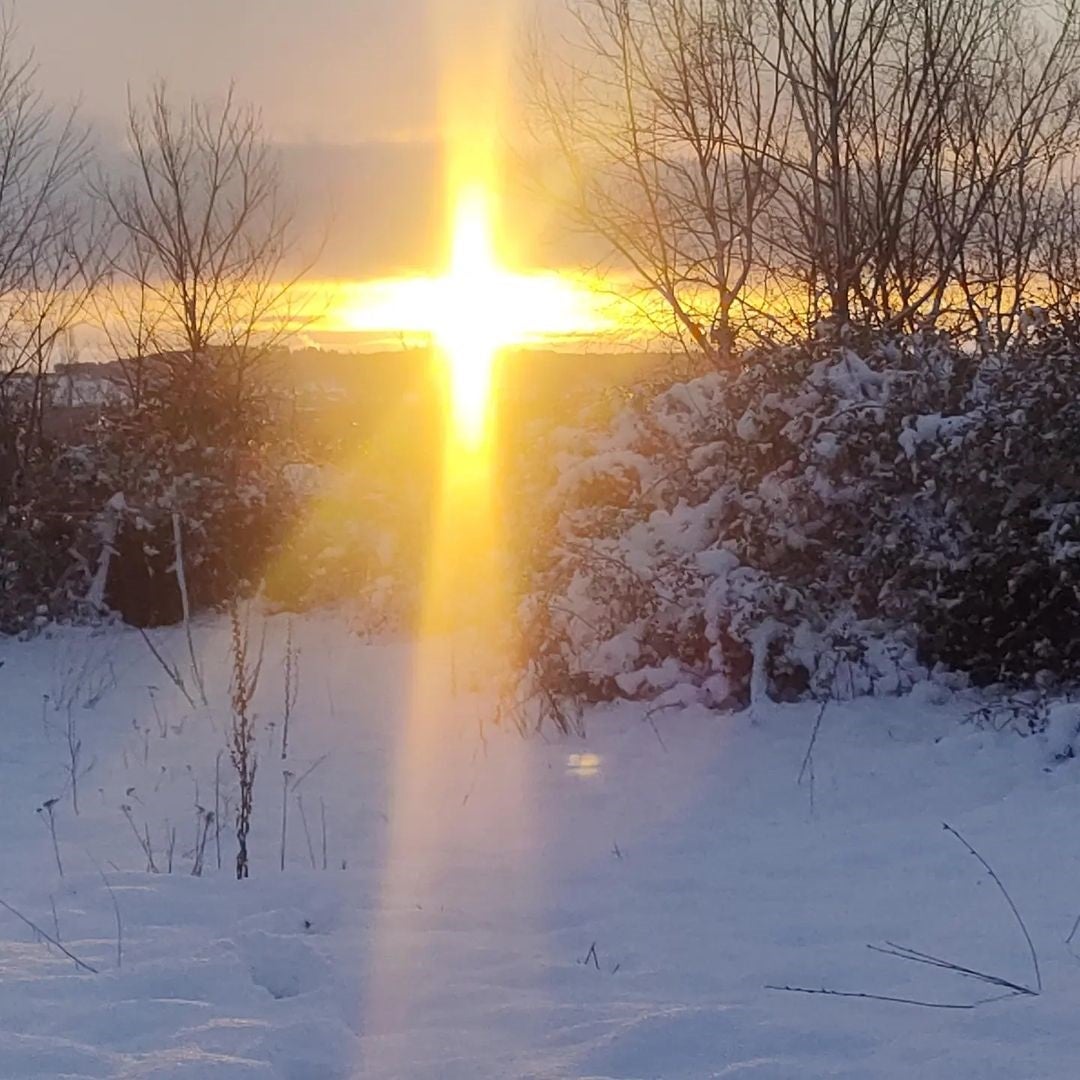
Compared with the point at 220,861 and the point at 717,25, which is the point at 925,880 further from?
the point at 717,25

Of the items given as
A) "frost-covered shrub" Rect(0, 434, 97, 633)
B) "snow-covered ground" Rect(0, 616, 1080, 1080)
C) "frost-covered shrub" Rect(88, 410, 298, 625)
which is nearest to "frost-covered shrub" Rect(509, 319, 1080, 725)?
"snow-covered ground" Rect(0, 616, 1080, 1080)

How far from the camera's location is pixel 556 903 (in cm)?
456

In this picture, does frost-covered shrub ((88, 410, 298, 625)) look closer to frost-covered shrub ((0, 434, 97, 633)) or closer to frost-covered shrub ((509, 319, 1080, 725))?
frost-covered shrub ((0, 434, 97, 633))

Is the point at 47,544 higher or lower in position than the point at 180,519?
lower

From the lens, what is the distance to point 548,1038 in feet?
10.8

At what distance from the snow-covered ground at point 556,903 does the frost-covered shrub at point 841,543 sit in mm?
431

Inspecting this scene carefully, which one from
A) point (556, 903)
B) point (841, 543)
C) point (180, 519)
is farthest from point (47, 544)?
point (556, 903)

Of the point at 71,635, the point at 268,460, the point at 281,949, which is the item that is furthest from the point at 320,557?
the point at 281,949

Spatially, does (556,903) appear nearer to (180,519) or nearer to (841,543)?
(841,543)

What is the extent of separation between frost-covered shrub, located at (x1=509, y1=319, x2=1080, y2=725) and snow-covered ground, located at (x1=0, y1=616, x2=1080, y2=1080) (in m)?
0.43

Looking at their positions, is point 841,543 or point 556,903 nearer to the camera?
point 556,903

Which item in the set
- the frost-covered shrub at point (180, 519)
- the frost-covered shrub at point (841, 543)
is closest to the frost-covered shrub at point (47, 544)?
the frost-covered shrub at point (180, 519)

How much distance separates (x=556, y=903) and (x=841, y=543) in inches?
161

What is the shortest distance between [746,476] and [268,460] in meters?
6.58
